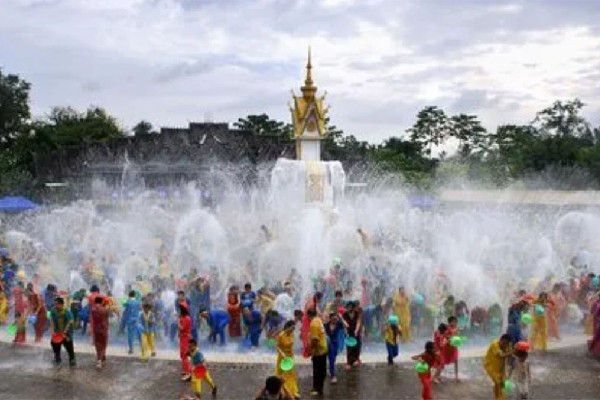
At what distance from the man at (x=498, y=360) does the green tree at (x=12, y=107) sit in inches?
2369

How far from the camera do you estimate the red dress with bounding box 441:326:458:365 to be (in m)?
12.0

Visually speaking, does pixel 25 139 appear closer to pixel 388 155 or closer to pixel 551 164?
pixel 388 155

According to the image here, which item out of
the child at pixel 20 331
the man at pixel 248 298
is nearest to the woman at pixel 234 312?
the man at pixel 248 298

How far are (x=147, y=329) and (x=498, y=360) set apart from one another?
6685 mm

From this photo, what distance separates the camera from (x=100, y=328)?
13172 millimetres

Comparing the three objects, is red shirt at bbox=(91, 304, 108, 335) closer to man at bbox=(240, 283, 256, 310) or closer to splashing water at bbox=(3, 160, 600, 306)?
man at bbox=(240, 283, 256, 310)

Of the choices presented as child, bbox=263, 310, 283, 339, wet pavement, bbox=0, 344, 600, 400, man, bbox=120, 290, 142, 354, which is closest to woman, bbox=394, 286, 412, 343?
wet pavement, bbox=0, 344, 600, 400

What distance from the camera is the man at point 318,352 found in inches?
444

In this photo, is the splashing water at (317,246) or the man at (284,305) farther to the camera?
the splashing water at (317,246)

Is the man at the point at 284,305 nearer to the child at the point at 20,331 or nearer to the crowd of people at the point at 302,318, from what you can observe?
the crowd of people at the point at 302,318

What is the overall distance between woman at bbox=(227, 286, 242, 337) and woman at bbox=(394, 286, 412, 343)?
3246 millimetres

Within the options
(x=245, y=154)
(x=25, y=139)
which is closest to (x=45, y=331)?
(x=245, y=154)

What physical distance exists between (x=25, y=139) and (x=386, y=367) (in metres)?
58.1

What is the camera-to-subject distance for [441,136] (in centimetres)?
8100
